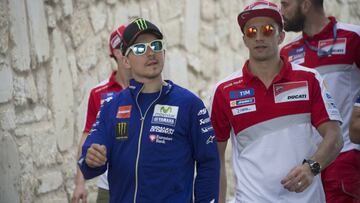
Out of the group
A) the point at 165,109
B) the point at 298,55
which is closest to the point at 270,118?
the point at 165,109

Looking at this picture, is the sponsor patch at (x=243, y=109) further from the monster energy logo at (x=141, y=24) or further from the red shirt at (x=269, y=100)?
the monster energy logo at (x=141, y=24)

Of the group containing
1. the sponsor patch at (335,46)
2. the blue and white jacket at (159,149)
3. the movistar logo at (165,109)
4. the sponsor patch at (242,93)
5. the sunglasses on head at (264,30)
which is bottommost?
the blue and white jacket at (159,149)

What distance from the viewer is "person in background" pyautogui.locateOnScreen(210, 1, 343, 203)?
14.1 ft

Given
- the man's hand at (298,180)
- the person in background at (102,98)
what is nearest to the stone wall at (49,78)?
the person in background at (102,98)

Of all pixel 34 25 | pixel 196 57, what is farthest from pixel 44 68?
pixel 196 57

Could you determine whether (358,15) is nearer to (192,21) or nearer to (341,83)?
(192,21)

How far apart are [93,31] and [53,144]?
1190mm

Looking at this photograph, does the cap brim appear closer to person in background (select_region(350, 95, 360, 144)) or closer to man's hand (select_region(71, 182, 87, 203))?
person in background (select_region(350, 95, 360, 144))

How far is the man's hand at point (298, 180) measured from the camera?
4004 mm

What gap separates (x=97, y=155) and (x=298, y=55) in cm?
234

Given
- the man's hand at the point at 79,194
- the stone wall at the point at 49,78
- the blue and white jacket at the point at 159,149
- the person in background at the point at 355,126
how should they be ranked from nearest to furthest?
the blue and white jacket at the point at 159,149 < the person in background at the point at 355,126 < the man's hand at the point at 79,194 < the stone wall at the point at 49,78

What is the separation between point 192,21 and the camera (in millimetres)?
8406

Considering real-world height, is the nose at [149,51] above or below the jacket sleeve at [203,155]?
above

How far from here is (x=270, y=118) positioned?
439 cm
